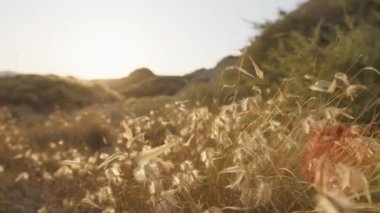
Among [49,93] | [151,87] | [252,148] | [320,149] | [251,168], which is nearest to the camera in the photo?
[252,148]

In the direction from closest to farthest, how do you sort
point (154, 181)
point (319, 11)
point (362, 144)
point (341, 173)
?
point (341, 173), point (154, 181), point (362, 144), point (319, 11)

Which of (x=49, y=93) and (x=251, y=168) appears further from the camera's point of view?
(x=49, y=93)

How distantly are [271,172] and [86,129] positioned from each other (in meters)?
6.99

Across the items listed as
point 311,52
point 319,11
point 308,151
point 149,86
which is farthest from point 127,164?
point 149,86

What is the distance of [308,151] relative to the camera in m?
2.97

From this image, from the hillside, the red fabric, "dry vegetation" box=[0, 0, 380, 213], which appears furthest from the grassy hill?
the red fabric

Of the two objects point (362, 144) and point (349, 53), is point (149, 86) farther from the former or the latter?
point (362, 144)

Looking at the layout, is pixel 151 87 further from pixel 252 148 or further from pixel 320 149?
pixel 252 148

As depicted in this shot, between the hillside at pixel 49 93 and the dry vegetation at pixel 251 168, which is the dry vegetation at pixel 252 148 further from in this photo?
the hillside at pixel 49 93

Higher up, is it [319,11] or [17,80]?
[17,80]

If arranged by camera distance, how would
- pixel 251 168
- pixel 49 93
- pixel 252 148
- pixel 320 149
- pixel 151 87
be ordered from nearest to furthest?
pixel 252 148 → pixel 251 168 → pixel 320 149 → pixel 49 93 → pixel 151 87

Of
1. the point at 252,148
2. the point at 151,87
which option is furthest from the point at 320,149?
the point at 151,87

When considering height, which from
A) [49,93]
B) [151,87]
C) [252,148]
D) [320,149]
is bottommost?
[151,87]

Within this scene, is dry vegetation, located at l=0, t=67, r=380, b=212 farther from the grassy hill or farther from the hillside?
the grassy hill
